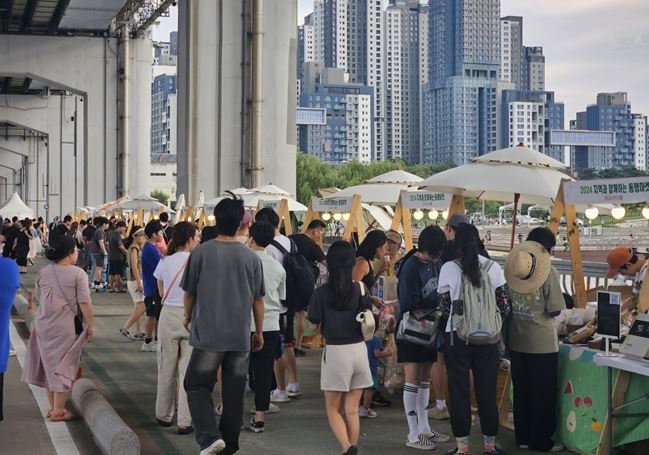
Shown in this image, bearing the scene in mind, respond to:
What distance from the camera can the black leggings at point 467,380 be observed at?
851cm

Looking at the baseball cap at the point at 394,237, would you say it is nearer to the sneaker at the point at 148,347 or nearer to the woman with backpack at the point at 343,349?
the sneaker at the point at 148,347

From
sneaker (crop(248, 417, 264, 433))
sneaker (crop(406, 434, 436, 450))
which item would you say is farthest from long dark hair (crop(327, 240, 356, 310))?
sneaker (crop(248, 417, 264, 433))

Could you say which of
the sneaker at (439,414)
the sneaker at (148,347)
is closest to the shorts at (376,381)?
the sneaker at (439,414)

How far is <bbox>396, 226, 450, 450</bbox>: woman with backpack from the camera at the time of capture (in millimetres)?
9281

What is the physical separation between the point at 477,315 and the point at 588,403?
1.23 metres

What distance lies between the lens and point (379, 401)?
444 inches

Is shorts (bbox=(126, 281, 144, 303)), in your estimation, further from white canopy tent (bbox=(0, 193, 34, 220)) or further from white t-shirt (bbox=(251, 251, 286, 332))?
white canopy tent (bbox=(0, 193, 34, 220))

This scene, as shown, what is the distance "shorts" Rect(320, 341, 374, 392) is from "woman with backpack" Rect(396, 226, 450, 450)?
113 centimetres

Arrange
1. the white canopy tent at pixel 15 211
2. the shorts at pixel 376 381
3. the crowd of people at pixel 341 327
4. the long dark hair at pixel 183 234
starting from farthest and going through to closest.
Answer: the white canopy tent at pixel 15 211 → the shorts at pixel 376 381 → the long dark hair at pixel 183 234 → the crowd of people at pixel 341 327

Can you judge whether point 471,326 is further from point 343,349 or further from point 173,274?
point 173,274

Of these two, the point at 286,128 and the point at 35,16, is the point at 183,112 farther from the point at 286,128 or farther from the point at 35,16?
the point at 35,16

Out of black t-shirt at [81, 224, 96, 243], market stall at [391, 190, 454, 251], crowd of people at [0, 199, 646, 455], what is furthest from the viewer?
black t-shirt at [81, 224, 96, 243]

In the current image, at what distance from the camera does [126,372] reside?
1386 centimetres

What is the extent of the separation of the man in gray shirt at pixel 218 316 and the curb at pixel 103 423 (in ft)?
2.03
